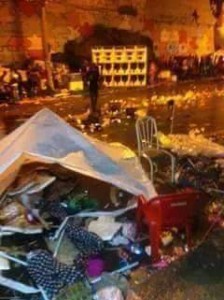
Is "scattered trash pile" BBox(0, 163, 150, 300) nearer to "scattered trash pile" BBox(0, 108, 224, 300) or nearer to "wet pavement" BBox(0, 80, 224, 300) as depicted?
"scattered trash pile" BBox(0, 108, 224, 300)

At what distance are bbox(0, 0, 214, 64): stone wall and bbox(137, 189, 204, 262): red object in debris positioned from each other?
17485 mm

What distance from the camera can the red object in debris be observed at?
497cm

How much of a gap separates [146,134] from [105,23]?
18.4m

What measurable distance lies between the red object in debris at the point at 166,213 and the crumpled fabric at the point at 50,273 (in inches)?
32.8

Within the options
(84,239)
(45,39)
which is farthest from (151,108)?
(84,239)

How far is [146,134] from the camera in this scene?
26.8 ft

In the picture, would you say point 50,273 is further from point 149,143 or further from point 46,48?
point 46,48

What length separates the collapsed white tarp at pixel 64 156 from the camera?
543 cm

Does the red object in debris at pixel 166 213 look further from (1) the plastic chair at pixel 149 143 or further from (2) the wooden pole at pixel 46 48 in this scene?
(2) the wooden pole at pixel 46 48

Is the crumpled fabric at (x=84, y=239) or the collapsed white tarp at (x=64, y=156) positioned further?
the collapsed white tarp at (x=64, y=156)

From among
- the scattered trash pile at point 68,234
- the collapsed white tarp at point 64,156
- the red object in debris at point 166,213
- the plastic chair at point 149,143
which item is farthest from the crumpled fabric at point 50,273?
the plastic chair at point 149,143

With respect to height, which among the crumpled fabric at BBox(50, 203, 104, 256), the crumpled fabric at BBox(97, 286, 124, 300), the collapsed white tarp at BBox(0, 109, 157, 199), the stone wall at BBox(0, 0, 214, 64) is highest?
the stone wall at BBox(0, 0, 214, 64)

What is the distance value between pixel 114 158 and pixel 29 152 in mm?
1119

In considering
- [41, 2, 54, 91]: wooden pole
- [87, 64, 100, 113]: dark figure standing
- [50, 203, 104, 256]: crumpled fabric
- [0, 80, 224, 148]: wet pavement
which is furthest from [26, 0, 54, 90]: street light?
[50, 203, 104, 256]: crumpled fabric
